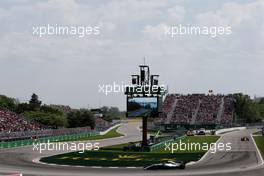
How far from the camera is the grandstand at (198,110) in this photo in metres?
138

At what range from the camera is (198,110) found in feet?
464

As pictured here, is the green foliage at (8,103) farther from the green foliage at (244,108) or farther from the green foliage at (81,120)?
the green foliage at (244,108)

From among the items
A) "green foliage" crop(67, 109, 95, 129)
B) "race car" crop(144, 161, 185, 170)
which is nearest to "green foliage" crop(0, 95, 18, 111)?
"green foliage" crop(67, 109, 95, 129)

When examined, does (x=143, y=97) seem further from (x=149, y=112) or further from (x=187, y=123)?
(x=187, y=123)

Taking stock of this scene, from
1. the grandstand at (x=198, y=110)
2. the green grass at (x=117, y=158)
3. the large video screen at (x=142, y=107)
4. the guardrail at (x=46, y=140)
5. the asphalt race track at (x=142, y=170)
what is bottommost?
the asphalt race track at (x=142, y=170)

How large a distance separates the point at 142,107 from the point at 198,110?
84988mm

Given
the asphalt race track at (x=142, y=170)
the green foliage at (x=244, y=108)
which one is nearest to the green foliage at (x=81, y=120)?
the green foliage at (x=244, y=108)

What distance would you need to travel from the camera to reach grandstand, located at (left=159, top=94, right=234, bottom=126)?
451 feet

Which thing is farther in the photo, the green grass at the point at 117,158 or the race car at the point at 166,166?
the green grass at the point at 117,158

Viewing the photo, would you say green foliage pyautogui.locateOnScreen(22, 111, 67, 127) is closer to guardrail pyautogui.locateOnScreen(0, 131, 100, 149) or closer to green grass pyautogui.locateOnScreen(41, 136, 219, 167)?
guardrail pyautogui.locateOnScreen(0, 131, 100, 149)

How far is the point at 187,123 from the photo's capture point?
135 metres

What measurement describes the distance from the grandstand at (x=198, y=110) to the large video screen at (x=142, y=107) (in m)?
77.5

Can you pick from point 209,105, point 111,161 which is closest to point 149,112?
point 111,161

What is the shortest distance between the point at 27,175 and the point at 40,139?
135 ft
